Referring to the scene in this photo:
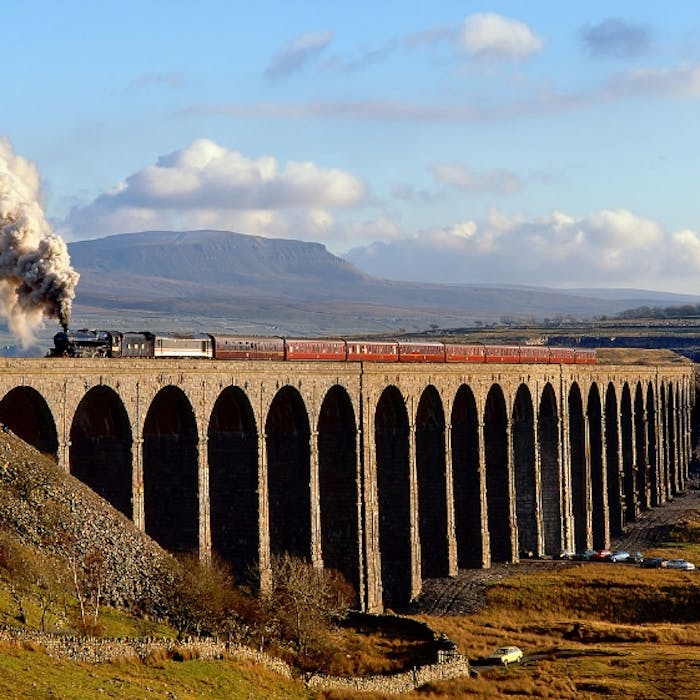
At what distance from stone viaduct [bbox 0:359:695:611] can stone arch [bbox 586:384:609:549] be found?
137 millimetres

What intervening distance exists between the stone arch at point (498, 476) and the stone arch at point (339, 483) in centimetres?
A: 1770

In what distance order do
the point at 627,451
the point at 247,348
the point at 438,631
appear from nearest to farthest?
the point at 438,631 → the point at 247,348 → the point at 627,451

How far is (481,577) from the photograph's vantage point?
72500 millimetres

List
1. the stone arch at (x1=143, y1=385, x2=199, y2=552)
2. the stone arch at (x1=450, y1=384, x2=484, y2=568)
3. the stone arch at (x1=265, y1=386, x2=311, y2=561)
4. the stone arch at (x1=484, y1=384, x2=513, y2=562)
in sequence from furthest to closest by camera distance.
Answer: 1. the stone arch at (x1=484, y1=384, x2=513, y2=562)
2. the stone arch at (x1=450, y1=384, x2=484, y2=568)
3. the stone arch at (x1=265, y1=386, x2=311, y2=561)
4. the stone arch at (x1=143, y1=385, x2=199, y2=552)

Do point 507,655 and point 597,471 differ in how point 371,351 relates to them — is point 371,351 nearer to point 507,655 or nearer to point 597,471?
point 507,655

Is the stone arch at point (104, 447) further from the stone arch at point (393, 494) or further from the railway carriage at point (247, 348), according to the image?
the stone arch at point (393, 494)

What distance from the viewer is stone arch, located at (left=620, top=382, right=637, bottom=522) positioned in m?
Answer: 107

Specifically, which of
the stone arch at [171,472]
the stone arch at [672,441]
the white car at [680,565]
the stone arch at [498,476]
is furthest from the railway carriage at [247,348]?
the stone arch at [672,441]

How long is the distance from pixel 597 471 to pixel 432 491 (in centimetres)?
2901

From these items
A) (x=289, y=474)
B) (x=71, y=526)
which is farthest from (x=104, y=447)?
(x=289, y=474)

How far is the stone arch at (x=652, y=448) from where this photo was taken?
11650 centimetres

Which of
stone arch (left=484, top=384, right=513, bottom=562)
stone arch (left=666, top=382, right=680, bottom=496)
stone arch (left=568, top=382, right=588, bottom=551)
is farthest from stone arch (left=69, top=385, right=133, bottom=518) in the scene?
stone arch (left=666, top=382, right=680, bottom=496)

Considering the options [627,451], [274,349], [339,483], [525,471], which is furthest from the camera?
[627,451]

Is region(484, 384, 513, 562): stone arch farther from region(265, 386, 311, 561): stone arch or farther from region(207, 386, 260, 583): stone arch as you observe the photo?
region(207, 386, 260, 583): stone arch
